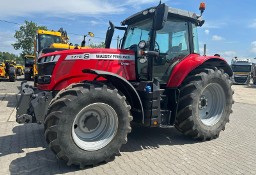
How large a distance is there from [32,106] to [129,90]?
1639 mm

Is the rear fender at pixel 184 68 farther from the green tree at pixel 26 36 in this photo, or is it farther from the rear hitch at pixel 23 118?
the green tree at pixel 26 36

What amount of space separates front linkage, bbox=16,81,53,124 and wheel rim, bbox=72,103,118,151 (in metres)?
0.66

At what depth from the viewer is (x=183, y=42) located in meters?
5.79

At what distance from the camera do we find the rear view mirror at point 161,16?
463cm

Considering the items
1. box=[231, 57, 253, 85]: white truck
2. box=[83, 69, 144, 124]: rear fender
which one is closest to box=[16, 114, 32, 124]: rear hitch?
box=[83, 69, 144, 124]: rear fender

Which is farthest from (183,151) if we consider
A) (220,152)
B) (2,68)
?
(2,68)

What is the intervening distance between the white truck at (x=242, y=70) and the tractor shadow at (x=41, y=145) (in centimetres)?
2298

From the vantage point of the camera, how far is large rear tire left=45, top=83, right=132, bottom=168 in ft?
12.7

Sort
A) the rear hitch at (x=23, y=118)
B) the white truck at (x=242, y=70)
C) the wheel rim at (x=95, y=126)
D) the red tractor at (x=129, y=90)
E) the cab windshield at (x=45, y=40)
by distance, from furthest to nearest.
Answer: the white truck at (x=242, y=70) < the cab windshield at (x=45, y=40) < the rear hitch at (x=23, y=118) < the wheel rim at (x=95, y=126) < the red tractor at (x=129, y=90)

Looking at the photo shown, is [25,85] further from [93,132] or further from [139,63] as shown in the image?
[139,63]

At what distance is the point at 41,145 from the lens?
5.11m

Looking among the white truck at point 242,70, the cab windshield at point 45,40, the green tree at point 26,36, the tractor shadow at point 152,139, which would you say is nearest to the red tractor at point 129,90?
the tractor shadow at point 152,139

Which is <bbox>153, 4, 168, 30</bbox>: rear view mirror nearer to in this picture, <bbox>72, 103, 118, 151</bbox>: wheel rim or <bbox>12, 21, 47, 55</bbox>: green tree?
<bbox>72, 103, 118, 151</bbox>: wheel rim

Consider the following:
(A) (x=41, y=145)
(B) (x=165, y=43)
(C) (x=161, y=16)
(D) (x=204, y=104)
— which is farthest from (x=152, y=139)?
(C) (x=161, y=16)
